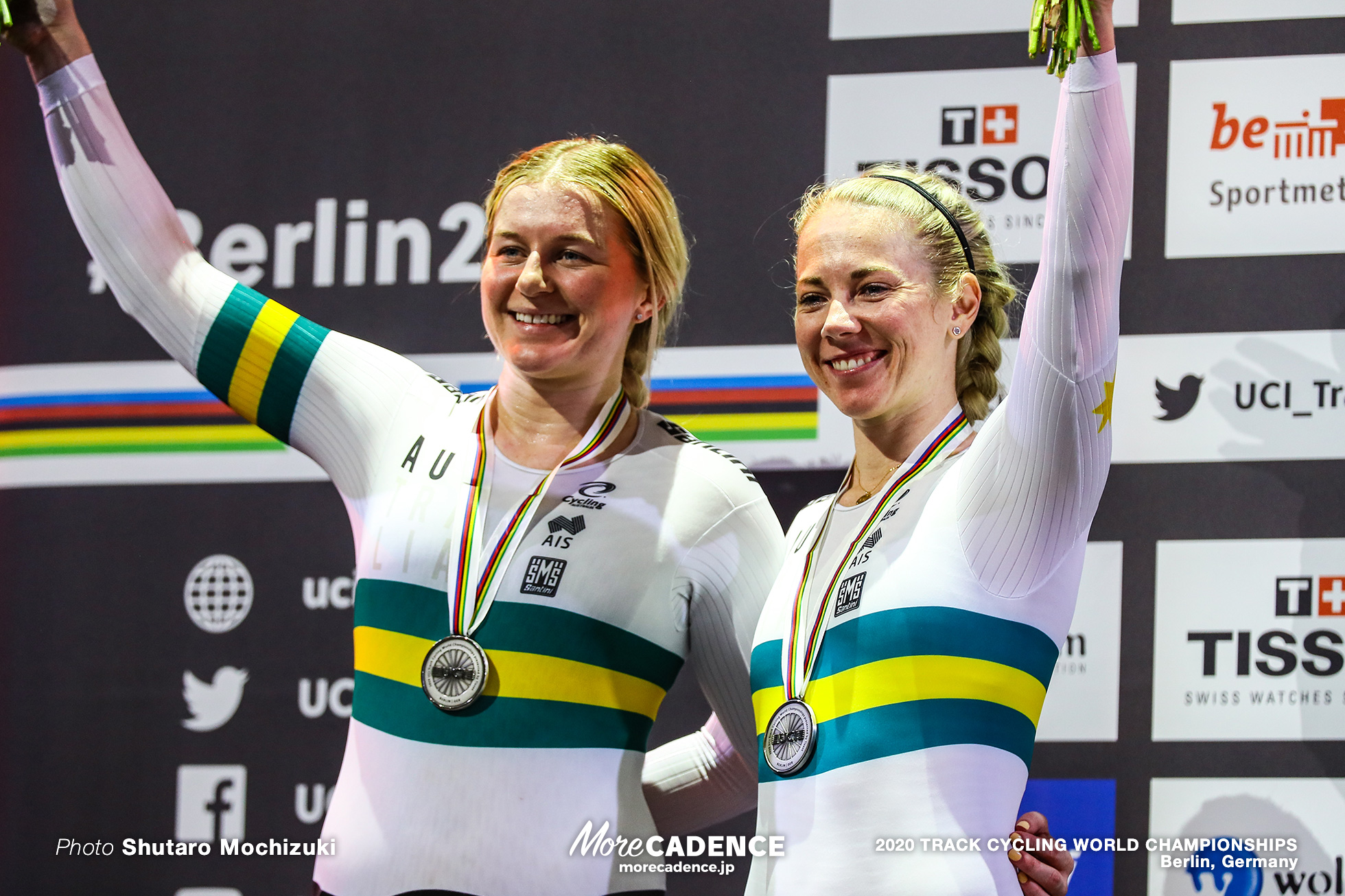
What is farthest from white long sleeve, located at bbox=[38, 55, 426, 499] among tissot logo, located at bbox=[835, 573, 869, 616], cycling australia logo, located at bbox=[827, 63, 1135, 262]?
cycling australia logo, located at bbox=[827, 63, 1135, 262]

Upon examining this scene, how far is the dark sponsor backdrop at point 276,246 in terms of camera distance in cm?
290

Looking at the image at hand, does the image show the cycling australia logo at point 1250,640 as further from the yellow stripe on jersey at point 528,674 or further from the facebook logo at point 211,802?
the facebook logo at point 211,802

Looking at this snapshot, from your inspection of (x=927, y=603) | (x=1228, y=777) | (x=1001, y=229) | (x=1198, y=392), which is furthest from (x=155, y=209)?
(x=1228, y=777)

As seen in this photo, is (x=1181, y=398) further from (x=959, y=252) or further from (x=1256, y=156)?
(x=959, y=252)

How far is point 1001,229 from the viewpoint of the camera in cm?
275

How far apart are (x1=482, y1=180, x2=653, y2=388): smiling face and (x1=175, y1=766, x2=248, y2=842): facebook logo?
1499 mm

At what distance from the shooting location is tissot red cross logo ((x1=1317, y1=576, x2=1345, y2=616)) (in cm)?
255

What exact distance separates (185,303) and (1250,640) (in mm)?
1974

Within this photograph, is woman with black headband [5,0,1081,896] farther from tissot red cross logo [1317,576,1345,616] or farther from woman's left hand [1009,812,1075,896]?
tissot red cross logo [1317,576,1345,616]

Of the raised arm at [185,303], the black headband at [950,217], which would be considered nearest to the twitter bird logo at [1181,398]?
the black headband at [950,217]

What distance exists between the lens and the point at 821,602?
1.72 metres

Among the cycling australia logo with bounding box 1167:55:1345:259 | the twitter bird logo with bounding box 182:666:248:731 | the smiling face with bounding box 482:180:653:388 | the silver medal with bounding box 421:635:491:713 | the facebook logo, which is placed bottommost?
the facebook logo

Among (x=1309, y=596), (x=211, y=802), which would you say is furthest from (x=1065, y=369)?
(x=211, y=802)

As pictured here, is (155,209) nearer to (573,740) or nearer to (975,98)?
(573,740)
